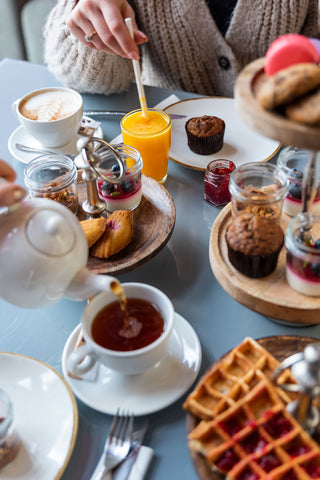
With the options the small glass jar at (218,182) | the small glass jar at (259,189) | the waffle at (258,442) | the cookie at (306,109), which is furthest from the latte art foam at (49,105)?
the waffle at (258,442)

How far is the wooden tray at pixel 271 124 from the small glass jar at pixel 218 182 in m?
0.61

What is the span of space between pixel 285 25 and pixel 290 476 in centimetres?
171

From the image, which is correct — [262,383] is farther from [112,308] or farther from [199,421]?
[112,308]

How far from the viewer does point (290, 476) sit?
0.74 meters

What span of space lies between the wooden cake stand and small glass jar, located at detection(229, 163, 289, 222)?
0.07 meters

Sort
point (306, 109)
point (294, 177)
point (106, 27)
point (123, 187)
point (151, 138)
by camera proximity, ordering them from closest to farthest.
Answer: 1. point (306, 109)
2. point (294, 177)
3. point (123, 187)
4. point (151, 138)
5. point (106, 27)

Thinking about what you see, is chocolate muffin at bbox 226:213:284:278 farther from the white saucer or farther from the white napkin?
the white napkin

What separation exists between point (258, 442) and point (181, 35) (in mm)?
1697

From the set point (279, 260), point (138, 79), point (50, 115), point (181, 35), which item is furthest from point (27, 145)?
point (279, 260)

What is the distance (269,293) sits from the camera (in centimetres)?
103

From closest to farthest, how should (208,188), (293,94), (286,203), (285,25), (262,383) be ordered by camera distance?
(293,94)
(262,383)
(286,203)
(208,188)
(285,25)

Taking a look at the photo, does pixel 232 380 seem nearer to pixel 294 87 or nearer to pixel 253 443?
pixel 253 443

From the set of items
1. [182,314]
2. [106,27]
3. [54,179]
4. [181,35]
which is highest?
[106,27]

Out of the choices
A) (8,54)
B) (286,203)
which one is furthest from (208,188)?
(8,54)
